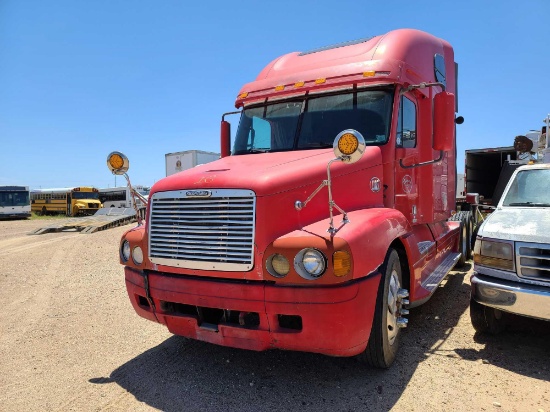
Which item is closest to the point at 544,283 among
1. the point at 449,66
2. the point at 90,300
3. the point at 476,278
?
the point at 476,278

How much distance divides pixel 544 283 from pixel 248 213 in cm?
273

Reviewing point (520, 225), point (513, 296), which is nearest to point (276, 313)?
point (513, 296)

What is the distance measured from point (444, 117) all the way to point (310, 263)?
2.55 meters

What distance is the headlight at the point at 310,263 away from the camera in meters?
2.83

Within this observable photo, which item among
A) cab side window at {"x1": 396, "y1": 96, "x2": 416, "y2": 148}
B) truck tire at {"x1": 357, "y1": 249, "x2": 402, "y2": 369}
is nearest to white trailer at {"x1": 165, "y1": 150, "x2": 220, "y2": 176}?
cab side window at {"x1": 396, "y1": 96, "x2": 416, "y2": 148}

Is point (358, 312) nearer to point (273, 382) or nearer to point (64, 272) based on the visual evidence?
point (273, 382)

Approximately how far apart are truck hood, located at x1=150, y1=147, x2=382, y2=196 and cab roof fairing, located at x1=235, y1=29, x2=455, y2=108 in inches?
36.7

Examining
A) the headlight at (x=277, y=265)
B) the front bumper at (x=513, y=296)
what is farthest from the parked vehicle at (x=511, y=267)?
the headlight at (x=277, y=265)

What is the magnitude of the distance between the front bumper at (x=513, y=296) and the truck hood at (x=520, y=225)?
430 millimetres

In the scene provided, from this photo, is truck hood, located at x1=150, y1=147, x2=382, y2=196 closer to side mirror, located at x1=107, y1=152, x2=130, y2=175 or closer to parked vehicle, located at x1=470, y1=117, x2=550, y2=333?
side mirror, located at x1=107, y1=152, x2=130, y2=175

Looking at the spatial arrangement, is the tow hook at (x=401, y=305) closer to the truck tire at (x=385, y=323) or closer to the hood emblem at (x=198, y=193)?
the truck tire at (x=385, y=323)

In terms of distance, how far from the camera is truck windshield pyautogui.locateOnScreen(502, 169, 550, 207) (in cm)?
471

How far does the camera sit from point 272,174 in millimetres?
3215

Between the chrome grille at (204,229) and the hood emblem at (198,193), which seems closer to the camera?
the chrome grille at (204,229)
